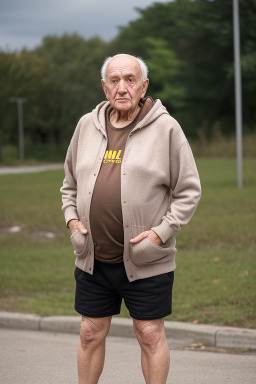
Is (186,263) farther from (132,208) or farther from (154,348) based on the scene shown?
(132,208)

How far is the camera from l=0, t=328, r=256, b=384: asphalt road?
496 centimetres

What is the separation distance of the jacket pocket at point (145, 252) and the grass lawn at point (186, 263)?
2.68m

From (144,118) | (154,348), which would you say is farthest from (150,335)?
(144,118)

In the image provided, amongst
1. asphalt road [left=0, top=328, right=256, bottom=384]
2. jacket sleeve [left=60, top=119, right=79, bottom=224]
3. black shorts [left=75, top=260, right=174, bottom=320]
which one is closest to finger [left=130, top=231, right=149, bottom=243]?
black shorts [left=75, top=260, right=174, bottom=320]

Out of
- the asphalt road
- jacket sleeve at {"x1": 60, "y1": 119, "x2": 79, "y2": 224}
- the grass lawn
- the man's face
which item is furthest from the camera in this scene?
the grass lawn

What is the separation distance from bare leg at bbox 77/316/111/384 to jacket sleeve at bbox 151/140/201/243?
0.61 metres

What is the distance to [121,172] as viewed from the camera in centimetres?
366

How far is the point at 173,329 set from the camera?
615 centimetres

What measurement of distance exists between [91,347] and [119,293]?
341mm

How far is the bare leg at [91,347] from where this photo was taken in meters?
3.83

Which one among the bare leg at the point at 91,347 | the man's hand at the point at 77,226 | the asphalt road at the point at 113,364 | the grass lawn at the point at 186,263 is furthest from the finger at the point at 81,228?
the grass lawn at the point at 186,263

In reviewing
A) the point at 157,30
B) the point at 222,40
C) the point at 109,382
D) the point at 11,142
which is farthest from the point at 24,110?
the point at 109,382

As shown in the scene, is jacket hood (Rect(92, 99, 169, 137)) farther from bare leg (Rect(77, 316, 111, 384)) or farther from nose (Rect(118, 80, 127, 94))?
bare leg (Rect(77, 316, 111, 384))

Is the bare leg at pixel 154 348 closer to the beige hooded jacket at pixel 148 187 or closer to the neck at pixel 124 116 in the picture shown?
the beige hooded jacket at pixel 148 187
